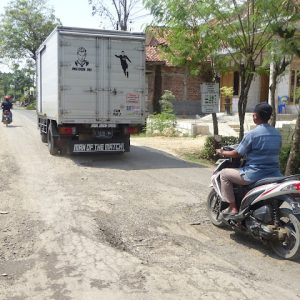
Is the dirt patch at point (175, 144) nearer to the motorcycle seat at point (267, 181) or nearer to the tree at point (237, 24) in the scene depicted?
the tree at point (237, 24)

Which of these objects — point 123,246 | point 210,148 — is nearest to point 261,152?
point 123,246

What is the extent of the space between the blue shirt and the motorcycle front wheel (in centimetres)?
56

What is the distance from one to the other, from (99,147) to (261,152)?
6864 mm

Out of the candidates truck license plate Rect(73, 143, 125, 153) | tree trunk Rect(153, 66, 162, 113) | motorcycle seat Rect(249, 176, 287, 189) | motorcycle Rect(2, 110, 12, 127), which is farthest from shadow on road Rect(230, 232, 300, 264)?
tree trunk Rect(153, 66, 162, 113)

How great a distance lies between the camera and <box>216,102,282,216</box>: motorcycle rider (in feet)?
17.3

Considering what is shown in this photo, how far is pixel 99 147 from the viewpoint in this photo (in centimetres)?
1168

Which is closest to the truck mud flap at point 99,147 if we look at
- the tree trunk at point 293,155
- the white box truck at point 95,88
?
the white box truck at point 95,88

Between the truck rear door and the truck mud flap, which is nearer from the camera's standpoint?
the truck rear door

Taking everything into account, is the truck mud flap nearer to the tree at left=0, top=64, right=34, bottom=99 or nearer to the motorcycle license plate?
the motorcycle license plate

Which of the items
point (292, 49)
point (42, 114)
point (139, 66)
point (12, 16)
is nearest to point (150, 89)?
point (42, 114)

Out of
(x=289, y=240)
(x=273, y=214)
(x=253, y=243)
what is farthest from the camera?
(x=253, y=243)

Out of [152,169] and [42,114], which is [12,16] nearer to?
[42,114]

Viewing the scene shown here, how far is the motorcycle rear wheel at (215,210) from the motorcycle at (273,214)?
37 cm

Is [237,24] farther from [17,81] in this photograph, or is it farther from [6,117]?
[17,81]
